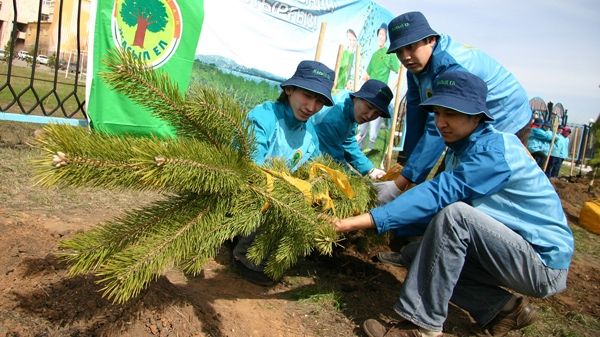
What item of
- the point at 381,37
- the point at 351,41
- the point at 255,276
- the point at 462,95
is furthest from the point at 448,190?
the point at 381,37

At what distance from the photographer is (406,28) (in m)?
2.93

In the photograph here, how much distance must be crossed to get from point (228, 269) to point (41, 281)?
1.21 m

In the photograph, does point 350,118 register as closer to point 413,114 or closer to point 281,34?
point 413,114

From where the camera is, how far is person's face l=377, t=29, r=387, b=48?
7.43 meters

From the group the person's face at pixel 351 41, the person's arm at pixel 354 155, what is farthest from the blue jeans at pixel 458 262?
the person's face at pixel 351 41

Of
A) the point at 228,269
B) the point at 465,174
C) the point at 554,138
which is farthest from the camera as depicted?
the point at 554,138

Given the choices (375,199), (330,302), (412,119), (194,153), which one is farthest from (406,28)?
(194,153)

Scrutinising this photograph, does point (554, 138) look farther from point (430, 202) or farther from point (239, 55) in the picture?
point (430, 202)

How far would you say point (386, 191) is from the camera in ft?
9.41

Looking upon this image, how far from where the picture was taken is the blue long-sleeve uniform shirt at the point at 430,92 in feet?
9.77

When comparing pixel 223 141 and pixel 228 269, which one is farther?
pixel 228 269

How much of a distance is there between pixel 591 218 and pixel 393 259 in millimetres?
5719

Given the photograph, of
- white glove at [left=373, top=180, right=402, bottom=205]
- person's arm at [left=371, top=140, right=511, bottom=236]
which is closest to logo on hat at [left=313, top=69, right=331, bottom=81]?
white glove at [left=373, top=180, right=402, bottom=205]

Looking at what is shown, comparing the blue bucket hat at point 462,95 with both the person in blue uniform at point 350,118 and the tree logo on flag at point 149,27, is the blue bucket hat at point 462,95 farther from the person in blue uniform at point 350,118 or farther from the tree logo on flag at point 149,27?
the tree logo on flag at point 149,27
